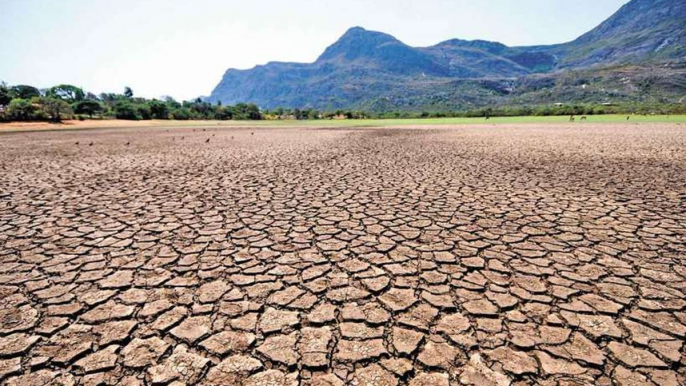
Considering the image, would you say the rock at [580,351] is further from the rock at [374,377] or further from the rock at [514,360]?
the rock at [374,377]

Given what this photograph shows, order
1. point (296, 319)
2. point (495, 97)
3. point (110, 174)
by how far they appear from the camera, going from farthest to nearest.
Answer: point (495, 97), point (110, 174), point (296, 319)

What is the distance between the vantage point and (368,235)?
4527 mm

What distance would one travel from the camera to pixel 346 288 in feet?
10.4

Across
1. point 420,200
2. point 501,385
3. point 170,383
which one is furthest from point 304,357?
point 420,200

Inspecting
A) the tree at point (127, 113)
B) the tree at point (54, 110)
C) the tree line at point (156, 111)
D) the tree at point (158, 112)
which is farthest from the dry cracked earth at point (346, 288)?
the tree at point (158, 112)

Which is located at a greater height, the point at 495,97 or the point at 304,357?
the point at 495,97

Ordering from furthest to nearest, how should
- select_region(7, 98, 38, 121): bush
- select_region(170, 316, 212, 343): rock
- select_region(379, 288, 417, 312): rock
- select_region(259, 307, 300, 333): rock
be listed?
select_region(7, 98, 38, 121): bush
select_region(379, 288, 417, 312): rock
select_region(259, 307, 300, 333): rock
select_region(170, 316, 212, 343): rock

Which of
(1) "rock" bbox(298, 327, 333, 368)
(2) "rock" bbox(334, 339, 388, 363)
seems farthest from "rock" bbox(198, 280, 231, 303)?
(2) "rock" bbox(334, 339, 388, 363)

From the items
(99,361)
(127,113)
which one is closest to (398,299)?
(99,361)

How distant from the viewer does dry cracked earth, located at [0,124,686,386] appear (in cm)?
218

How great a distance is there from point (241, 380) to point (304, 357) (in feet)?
1.42

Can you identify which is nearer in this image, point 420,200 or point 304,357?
point 304,357

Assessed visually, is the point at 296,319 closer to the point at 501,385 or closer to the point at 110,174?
the point at 501,385

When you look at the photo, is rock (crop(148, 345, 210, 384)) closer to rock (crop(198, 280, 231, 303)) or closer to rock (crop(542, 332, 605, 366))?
rock (crop(198, 280, 231, 303))
